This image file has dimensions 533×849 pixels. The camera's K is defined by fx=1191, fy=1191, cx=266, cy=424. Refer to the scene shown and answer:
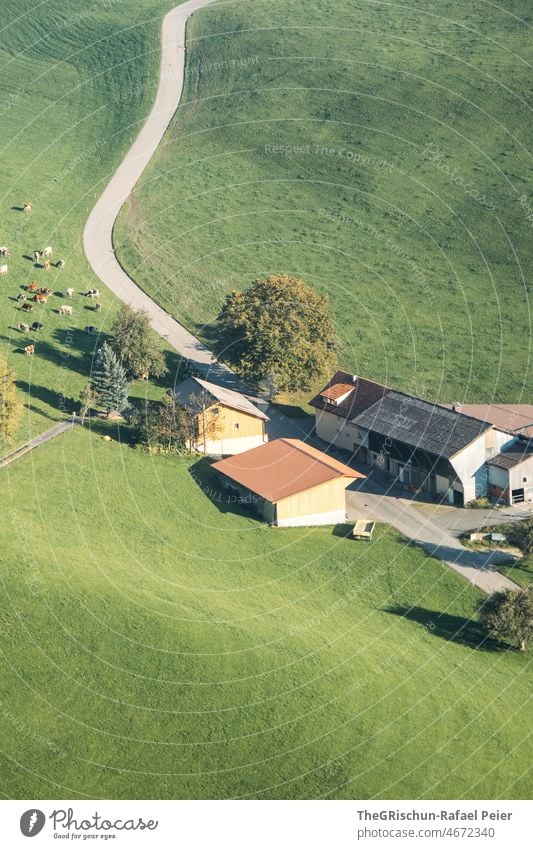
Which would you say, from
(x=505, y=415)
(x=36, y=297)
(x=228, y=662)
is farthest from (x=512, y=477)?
(x=36, y=297)

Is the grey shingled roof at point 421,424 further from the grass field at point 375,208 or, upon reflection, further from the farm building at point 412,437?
the grass field at point 375,208

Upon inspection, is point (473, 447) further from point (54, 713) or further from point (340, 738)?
point (54, 713)

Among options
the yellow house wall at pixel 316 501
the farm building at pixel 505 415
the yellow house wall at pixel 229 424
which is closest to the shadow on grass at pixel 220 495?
the yellow house wall at pixel 316 501

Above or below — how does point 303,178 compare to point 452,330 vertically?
above

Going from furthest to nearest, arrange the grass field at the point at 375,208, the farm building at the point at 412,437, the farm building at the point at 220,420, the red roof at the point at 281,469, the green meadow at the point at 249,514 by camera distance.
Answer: the grass field at the point at 375,208 < the farm building at the point at 220,420 < the farm building at the point at 412,437 < the red roof at the point at 281,469 < the green meadow at the point at 249,514

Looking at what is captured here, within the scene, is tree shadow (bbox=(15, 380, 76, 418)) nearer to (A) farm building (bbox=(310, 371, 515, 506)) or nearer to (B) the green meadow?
(B) the green meadow

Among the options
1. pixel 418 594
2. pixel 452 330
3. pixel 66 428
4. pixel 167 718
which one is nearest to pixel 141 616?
pixel 167 718

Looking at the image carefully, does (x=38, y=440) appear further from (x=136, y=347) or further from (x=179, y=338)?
(x=179, y=338)
